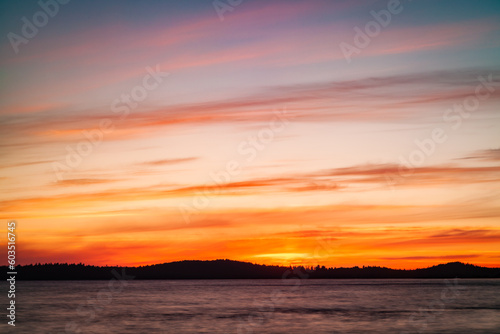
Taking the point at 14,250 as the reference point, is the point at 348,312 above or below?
below

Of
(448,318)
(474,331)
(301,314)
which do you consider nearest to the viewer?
(474,331)

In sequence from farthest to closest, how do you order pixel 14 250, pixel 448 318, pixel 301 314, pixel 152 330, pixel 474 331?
pixel 301 314, pixel 448 318, pixel 152 330, pixel 474 331, pixel 14 250

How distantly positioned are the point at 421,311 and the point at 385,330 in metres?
26.1

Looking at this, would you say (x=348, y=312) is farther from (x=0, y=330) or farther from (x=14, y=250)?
(x=14, y=250)

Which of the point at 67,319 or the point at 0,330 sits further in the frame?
the point at 67,319

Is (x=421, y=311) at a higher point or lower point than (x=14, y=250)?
lower

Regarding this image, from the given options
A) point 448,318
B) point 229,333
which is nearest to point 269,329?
point 229,333

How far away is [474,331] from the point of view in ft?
180

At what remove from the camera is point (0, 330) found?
56.7 meters

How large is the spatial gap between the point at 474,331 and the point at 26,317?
56.4m

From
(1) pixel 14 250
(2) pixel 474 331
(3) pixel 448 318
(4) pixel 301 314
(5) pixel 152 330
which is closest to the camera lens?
(1) pixel 14 250

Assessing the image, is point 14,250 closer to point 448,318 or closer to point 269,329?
point 269,329

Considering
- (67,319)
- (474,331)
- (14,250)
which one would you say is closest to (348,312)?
(474,331)

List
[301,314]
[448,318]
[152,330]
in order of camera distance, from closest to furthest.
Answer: [152,330] → [448,318] → [301,314]
